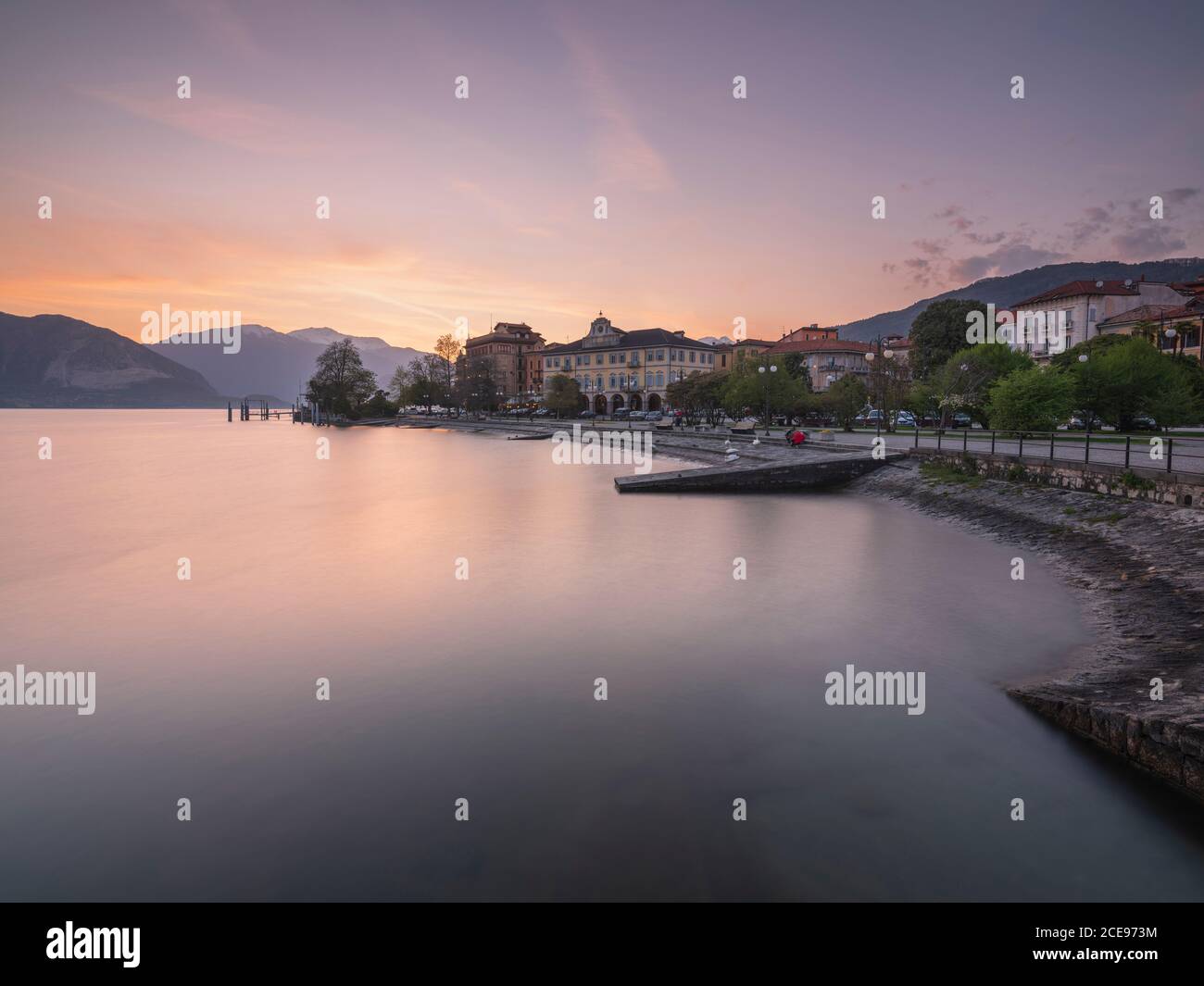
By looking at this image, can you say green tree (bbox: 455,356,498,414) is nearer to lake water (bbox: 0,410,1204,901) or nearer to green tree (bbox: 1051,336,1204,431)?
green tree (bbox: 1051,336,1204,431)

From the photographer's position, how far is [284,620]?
14.8 m

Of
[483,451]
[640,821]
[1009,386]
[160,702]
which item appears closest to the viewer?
[640,821]

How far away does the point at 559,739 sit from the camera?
905 cm

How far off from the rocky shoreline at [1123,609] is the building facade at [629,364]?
81.9 m

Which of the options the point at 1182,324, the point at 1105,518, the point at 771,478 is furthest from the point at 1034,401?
the point at 1182,324

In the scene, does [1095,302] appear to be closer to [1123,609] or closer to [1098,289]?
[1098,289]

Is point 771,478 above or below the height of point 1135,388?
below

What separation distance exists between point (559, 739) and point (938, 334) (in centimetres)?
8049

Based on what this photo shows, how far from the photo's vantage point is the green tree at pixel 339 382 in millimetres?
131250

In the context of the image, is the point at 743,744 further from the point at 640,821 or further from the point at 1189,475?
the point at 1189,475

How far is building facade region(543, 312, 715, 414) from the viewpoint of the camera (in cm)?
10631

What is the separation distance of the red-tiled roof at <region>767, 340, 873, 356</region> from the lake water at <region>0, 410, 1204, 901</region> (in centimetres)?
10029

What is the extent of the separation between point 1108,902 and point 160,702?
11.9 meters
